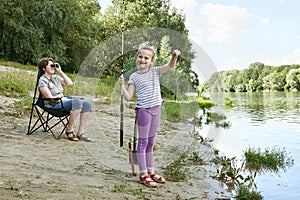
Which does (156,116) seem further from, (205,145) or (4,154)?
(205,145)

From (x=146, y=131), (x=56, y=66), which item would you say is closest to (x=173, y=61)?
(x=146, y=131)

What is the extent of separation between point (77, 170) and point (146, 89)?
3.83 feet

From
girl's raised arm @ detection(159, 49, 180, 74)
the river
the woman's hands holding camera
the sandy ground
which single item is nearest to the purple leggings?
the sandy ground

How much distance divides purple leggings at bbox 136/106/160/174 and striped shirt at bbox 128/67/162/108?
0.06 m

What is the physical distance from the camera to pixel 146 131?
4.09 m

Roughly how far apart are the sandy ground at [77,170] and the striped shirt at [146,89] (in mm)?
785

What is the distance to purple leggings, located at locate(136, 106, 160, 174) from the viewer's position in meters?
4.04

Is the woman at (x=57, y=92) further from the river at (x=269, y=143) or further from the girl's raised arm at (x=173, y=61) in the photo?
the girl's raised arm at (x=173, y=61)

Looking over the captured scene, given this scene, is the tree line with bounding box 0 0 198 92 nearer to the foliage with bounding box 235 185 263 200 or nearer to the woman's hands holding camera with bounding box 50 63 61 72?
the woman's hands holding camera with bounding box 50 63 61 72

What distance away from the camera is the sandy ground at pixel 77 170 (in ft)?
12.1

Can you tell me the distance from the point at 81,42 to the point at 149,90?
23.3 metres

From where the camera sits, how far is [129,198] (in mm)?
3725

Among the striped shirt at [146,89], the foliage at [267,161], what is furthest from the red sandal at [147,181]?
the foliage at [267,161]

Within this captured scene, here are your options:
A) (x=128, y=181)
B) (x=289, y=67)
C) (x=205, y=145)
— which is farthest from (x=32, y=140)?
(x=289, y=67)
